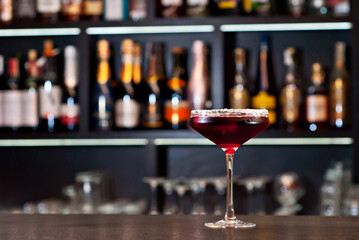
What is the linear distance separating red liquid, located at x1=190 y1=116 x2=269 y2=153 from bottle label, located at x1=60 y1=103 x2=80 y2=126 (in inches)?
51.4

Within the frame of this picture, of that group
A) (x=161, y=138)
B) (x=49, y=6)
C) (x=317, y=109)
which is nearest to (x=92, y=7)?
(x=49, y=6)

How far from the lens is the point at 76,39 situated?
2.33 m

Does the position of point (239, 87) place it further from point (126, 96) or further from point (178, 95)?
point (126, 96)

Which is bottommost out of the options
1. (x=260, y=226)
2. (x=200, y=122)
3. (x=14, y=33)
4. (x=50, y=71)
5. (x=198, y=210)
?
(x=198, y=210)

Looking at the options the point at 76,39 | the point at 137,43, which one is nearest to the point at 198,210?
the point at 137,43

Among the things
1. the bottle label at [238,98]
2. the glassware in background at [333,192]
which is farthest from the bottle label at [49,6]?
the glassware in background at [333,192]

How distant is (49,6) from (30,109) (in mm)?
371

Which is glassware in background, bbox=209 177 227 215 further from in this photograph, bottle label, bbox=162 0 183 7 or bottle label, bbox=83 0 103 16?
bottle label, bbox=83 0 103 16

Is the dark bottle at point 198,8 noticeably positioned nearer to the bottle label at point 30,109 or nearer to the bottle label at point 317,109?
the bottle label at point 317,109

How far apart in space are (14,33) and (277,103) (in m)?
0.97

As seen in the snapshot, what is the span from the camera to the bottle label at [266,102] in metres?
2.12

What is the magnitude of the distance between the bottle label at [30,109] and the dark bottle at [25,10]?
0.91 feet

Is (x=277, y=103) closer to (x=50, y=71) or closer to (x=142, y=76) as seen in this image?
(x=142, y=76)

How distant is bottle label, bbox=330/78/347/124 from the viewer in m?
2.06
